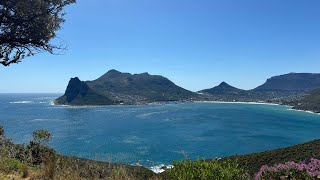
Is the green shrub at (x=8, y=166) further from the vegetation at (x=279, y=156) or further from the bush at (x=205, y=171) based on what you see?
the vegetation at (x=279, y=156)

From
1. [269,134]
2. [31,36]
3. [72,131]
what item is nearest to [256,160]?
[31,36]

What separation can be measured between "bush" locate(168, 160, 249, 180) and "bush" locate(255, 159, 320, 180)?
106 cm

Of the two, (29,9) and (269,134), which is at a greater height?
(29,9)

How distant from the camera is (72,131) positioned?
149000 mm

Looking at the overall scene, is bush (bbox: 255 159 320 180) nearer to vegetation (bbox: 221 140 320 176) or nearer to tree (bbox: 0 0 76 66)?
tree (bbox: 0 0 76 66)

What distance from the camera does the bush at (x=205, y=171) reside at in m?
7.15

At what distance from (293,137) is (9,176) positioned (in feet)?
483

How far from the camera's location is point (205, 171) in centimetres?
726

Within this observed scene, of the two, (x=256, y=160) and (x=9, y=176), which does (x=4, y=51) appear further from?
(x=256, y=160)

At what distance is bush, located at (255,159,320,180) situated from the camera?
5633mm

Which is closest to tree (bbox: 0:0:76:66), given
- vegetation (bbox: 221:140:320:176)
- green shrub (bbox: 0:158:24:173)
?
green shrub (bbox: 0:158:24:173)

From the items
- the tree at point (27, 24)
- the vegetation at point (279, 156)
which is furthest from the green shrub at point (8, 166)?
the vegetation at point (279, 156)

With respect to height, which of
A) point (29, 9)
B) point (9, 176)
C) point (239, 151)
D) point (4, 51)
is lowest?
point (239, 151)

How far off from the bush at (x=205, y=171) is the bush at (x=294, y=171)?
106cm
